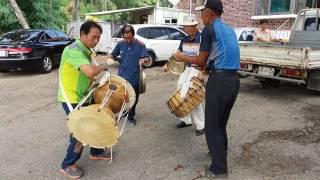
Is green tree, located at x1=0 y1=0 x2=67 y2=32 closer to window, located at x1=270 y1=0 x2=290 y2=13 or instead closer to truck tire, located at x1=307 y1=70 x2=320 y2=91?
window, located at x1=270 y1=0 x2=290 y2=13

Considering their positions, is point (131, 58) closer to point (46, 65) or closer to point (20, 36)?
point (46, 65)

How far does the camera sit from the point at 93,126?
419 centimetres

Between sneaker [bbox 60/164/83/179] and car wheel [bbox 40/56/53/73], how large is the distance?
9136 mm

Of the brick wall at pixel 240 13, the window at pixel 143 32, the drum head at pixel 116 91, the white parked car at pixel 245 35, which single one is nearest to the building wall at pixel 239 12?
the brick wall at pixel 240 13

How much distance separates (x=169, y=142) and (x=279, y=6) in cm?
1480

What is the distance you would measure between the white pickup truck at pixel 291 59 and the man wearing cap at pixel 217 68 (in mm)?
4011

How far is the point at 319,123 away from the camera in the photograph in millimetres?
7113

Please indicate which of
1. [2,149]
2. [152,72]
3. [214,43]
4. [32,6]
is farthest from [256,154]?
[32,6]

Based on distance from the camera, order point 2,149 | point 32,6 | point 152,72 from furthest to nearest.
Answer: point 32,6 → point 152,72 → point 2,149

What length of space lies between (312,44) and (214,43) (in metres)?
6.27

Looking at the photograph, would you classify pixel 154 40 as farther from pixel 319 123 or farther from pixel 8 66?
pixel 319 123

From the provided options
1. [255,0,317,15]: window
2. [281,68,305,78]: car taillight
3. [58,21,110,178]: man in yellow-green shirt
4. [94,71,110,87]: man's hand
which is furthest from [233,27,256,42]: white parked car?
[58,21,110,178]: man in yellow-green shirt

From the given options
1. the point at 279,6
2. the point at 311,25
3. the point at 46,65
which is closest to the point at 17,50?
the point at 46,65

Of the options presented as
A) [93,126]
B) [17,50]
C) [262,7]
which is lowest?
[93,126]
